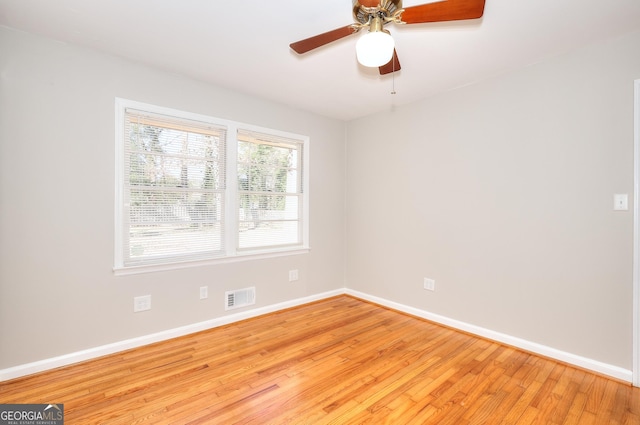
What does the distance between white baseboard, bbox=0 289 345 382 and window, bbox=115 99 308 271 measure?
2.08 ft

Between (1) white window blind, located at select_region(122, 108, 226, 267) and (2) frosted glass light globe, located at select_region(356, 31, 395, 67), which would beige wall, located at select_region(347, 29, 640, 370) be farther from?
(1) white window blind, located at select_region(122, 108, 226, 267)

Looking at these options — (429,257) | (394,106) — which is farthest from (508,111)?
(429,257)

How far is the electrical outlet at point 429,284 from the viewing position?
3340 millimetres

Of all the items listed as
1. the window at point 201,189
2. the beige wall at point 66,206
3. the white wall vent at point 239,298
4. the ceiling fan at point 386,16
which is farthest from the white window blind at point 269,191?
the ceiling fan at point 386,16

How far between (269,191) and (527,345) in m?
2.98

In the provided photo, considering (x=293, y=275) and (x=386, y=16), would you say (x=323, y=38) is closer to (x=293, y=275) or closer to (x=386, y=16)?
(x=386, y=16)

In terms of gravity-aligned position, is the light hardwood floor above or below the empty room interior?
below

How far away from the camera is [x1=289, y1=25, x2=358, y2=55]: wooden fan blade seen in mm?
1678

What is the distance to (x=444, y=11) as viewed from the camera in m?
1.51

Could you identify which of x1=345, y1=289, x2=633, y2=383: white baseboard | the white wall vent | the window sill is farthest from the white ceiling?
x1=345, y1=289, x2=633, y2=383: white baseboard

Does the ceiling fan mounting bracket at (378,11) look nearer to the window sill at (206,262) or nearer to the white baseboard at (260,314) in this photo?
the window sill at (206,262)

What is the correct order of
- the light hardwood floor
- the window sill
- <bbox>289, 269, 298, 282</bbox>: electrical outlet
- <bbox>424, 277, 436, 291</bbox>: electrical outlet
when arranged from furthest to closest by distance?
<bbox>289, 269, 298, 282</bbox>: electrical outlet < <bbox>424, 277, 436, 291</bbox>: electrical outlet < the window sill < the light hardwood floor

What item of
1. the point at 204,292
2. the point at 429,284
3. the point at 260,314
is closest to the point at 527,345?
the point at 429,284

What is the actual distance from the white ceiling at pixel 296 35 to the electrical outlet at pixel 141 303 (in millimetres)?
2096
